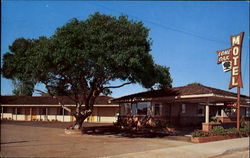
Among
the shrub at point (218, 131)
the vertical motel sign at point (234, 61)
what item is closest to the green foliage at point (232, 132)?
the shrub at point (218, 131)

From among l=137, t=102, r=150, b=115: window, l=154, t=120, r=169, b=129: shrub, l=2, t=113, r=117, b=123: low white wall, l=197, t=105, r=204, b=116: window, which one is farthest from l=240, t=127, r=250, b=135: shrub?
l=2, t=113, r=117, b=123: low white wall

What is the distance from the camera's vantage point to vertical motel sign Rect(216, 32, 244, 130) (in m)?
19.7

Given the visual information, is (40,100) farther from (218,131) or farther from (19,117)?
(218,131)

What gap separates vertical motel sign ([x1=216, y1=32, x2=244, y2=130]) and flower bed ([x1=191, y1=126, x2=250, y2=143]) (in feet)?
2.47

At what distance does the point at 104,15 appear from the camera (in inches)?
679

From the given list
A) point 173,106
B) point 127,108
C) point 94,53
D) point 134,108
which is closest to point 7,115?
point 127,108

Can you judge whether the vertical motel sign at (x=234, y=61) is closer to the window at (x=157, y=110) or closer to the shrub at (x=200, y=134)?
the shrub at (x=200, y=134)

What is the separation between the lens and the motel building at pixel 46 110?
38.2 metres

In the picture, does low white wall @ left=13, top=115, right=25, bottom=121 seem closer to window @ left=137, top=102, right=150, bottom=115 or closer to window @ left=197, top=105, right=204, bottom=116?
window @ left=137, top=102, right=150, bottom=115

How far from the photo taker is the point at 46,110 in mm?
41562

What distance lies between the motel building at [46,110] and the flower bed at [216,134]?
18559mm

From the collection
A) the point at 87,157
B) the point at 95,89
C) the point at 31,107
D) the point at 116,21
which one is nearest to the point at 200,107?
the point at 95,89

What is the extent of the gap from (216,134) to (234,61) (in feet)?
18.4

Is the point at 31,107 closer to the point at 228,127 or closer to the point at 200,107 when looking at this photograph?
the point at 200,107
